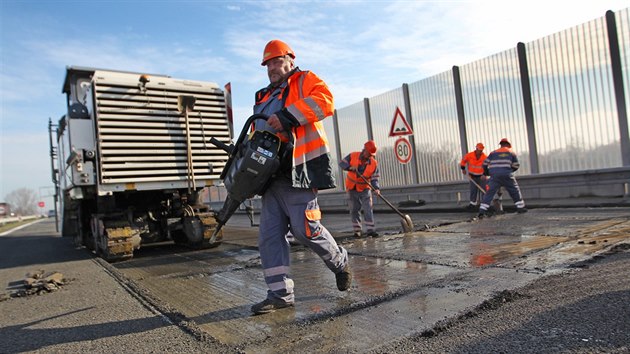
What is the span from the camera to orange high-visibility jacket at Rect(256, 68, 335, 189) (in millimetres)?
3082

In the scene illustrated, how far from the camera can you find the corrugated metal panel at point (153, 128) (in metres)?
6.48

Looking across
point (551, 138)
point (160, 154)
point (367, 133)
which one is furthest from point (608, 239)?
point (367, 133)

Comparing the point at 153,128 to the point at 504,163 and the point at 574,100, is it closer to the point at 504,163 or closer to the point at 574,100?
the point at 504,163

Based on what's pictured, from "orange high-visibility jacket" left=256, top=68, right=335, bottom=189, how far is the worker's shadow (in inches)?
56.8

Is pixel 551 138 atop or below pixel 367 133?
below

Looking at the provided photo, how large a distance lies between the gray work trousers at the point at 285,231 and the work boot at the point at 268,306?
0.10ft

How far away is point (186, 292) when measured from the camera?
411 centimetres

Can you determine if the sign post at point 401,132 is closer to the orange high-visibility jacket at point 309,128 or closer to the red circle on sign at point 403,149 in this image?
the red circle on sign at point 403,149

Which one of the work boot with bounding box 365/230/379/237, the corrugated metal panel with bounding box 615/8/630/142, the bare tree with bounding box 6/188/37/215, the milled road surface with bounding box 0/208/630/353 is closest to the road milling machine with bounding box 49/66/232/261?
the milled road surface with bounding box 0/208/630/353

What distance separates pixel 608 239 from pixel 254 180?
3.99m

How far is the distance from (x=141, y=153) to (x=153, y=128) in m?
0.44

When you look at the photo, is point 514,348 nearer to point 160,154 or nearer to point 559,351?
point 559,351

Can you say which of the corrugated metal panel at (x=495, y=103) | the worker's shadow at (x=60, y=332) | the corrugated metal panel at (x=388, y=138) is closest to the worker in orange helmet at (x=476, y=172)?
the corrugated metal panel at (x=495, y=103)

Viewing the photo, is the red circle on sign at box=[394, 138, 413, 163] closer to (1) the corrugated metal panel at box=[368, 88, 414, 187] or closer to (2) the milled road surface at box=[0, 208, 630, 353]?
(1) the corrugated metal panel at box=[368, 88, 414, 187]
